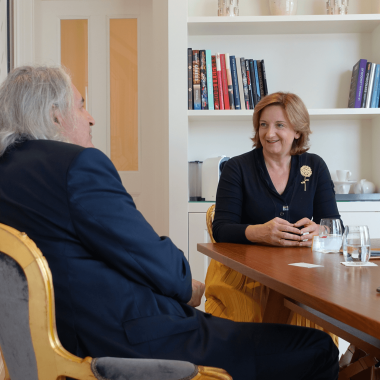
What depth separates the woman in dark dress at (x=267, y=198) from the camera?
178 cm

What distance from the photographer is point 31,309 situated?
2.49ft

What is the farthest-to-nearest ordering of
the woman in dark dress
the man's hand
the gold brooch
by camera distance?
the gold brooch
the woman in dark dress
the man's hand

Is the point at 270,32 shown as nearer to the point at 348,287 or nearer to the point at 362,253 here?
the point at 362,253

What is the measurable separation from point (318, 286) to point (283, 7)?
8.29ft

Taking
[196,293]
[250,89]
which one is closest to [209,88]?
[250,89]

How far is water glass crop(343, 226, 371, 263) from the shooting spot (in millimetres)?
1146

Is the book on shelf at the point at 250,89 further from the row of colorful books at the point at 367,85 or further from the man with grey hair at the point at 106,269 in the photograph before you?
the man with grey hair at the point at 106,269

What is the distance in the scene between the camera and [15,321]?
30.5 inches

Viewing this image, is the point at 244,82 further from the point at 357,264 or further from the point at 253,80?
the point at 357,264

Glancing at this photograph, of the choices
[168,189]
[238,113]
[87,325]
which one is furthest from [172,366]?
[238,113]

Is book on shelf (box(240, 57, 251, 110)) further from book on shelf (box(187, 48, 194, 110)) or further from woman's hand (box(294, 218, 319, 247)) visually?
woman's hand (box(294, 218, 319, 247))

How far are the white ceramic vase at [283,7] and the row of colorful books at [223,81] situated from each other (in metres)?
0.35

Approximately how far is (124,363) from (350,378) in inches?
38.7

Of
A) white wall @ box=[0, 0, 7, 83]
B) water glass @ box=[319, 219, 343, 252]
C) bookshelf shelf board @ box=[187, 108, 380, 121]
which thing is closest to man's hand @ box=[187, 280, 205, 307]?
water glass @ box=[319, 219, 343, 252]
